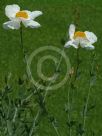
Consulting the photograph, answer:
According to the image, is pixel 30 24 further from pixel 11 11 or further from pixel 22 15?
pixel 11 11

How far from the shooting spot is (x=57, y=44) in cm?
1263

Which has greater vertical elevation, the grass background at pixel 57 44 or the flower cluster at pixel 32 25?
the flower cluster at pixel 32 25

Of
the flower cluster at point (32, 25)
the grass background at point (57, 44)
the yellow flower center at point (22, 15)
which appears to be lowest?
the grass background at point (57, 44)

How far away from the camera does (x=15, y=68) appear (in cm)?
1053

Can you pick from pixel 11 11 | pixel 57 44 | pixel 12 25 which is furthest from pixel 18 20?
pixel 57 44

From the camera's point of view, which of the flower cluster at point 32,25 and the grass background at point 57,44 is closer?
the flower cluster at point 32,25

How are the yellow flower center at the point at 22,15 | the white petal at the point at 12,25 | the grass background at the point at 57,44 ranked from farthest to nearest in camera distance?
the grass background at the point at 57,44 → the yellow flower center at the point at 22,15 → the white petal at the point at 12,25

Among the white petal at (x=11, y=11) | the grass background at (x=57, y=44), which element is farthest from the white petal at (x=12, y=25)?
the grass background at (x=57, y=44)

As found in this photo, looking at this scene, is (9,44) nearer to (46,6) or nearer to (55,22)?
(55,22)

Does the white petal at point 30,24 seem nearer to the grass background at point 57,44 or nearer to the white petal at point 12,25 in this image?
the white petal at point 12,25

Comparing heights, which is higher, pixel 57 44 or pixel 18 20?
pixel 18 20

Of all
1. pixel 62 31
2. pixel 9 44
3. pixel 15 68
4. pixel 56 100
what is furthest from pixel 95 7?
pixel 56 100

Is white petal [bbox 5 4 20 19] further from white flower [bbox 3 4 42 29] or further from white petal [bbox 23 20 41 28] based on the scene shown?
white petal [bbox 23 20 41 28]

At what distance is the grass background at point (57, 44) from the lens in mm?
8806
